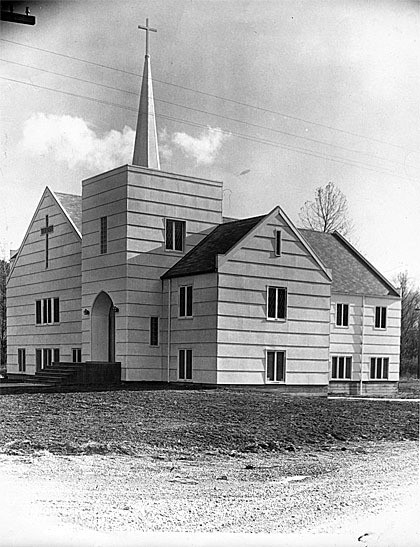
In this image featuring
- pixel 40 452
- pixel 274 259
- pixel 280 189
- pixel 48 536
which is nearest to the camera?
→ pixel 48 536

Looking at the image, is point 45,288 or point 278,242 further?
point 278,242

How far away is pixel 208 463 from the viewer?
314 inches

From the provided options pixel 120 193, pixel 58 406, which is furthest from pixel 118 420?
pixel 120 193

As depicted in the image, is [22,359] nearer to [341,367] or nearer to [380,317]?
[341,367]

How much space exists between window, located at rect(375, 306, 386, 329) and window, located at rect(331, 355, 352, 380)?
1.18m

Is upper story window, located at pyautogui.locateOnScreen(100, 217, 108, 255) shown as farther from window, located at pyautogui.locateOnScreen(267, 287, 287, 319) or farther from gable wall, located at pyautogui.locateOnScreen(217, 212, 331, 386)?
window, located at pyautogui.locateOnScreen(267, 287, 287, 319)

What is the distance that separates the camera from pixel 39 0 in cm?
682

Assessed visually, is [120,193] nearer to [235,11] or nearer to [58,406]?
[58,406]

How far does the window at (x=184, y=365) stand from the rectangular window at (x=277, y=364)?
57.9 inches

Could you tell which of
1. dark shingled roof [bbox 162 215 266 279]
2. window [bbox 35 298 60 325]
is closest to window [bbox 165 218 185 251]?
dark shingled roof [bbox 162 215 266 279]

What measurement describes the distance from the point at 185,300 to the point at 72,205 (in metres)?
4.16

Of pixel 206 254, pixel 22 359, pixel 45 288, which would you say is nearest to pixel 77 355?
pixel 45 288

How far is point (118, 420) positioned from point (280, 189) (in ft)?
12.2

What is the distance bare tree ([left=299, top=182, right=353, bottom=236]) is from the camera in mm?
8875
